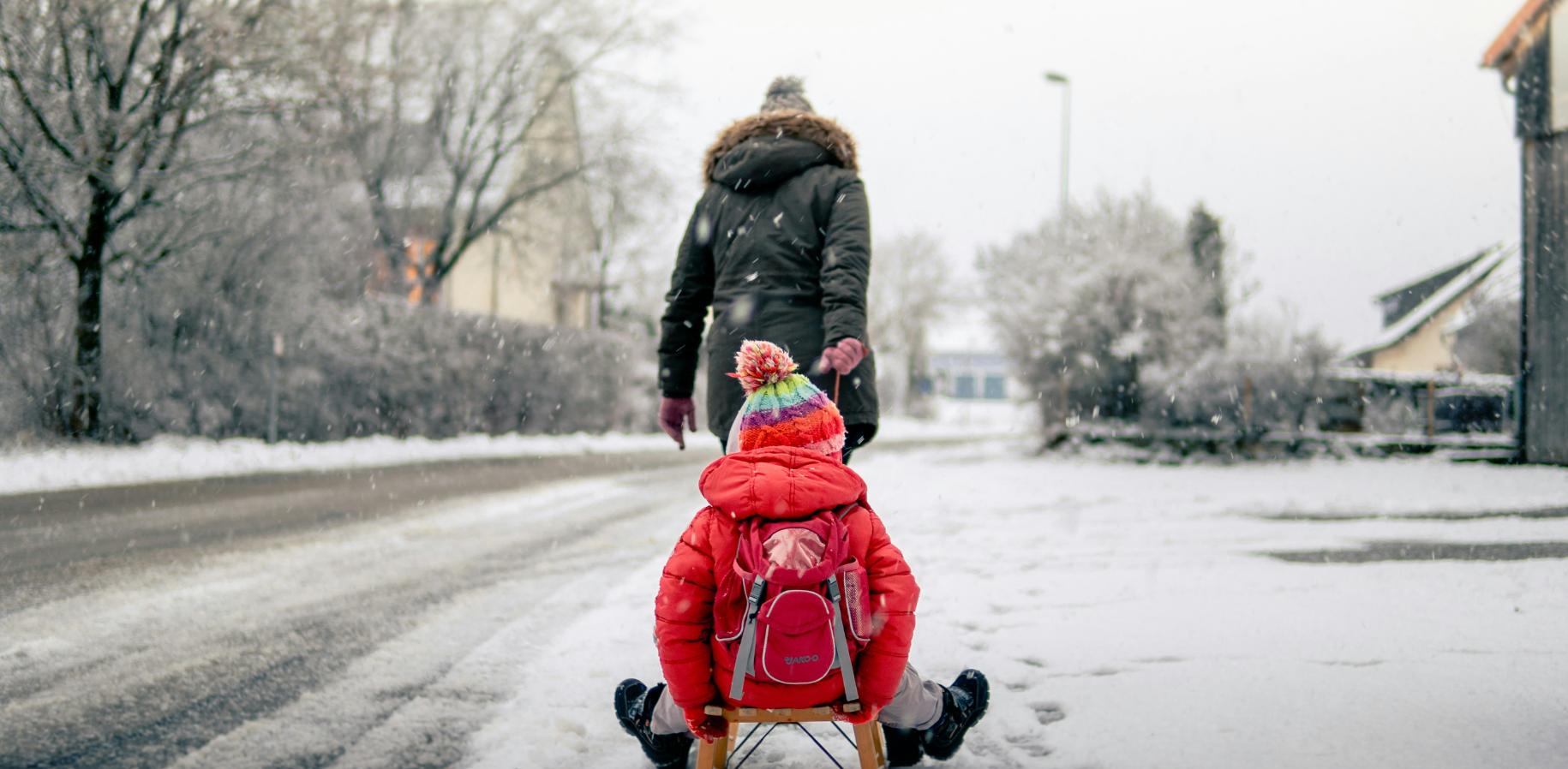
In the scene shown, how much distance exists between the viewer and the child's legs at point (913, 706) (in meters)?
2.40

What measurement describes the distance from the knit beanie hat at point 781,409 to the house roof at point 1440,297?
19.1 metres

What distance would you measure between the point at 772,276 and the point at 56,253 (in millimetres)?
11504

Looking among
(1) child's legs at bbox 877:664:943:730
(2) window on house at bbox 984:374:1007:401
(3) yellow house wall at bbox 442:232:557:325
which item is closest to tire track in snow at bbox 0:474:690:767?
(1) child's legs at bbox 877:664:943:730

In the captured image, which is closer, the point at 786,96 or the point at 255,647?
the point at 786,96

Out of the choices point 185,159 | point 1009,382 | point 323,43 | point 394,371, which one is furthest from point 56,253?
point 1009,382

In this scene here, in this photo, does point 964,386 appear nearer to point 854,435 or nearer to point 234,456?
point 234,456

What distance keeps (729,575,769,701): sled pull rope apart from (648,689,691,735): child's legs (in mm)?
367

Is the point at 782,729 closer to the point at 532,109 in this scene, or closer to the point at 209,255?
the point at 209,255

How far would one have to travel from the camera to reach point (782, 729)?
9.37 ft

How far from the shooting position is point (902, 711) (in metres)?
2.41

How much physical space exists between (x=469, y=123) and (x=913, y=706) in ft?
70.4

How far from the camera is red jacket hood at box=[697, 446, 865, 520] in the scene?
6.66 ft

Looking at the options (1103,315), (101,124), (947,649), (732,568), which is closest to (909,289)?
(1103,315)

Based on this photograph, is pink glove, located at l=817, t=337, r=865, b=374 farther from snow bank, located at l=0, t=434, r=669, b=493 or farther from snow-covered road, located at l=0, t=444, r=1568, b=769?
snow bank, located at l=0, t=434, r=669, b=493
